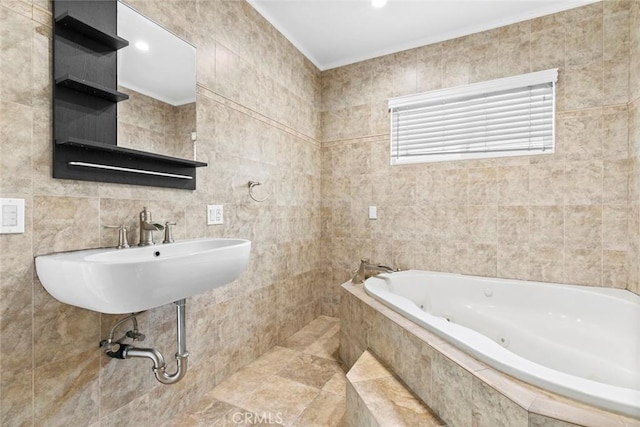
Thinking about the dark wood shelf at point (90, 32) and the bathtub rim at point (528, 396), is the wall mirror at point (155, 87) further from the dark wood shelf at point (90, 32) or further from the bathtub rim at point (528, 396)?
the bathtub rim at point (528, 396)

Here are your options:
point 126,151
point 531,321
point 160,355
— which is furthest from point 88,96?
point 531,321

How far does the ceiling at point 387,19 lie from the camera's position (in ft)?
7.26

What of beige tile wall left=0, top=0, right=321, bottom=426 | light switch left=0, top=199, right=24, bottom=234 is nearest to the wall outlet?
beige tile wall left=0, top=0, right=321, bottom=426

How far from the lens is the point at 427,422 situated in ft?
3.81

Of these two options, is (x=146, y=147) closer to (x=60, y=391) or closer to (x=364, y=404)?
(x=60, y=391)

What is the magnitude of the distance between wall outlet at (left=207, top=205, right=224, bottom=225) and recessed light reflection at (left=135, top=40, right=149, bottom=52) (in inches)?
33.0

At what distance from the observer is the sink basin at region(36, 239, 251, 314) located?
0.92 meters

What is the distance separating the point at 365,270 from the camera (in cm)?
249

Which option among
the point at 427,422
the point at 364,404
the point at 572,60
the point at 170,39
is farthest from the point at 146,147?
the point at 572,60

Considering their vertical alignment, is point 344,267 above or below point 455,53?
below

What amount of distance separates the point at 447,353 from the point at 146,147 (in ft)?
5.24

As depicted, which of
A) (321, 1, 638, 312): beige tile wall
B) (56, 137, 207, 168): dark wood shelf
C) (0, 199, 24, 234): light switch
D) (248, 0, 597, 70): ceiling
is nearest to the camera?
(0, 199, 24, 234): light switch

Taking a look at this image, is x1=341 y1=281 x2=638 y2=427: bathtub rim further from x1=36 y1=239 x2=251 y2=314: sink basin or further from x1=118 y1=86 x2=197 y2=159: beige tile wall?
x1=118 y1=86 x2=197 y2=159: beige tile wall

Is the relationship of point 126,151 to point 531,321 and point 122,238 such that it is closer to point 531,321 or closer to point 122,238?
point 122,238
